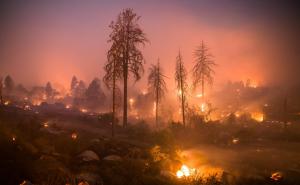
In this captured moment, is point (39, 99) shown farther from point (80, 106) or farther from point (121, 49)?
point (121, 49)

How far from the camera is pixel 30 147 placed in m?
13.2

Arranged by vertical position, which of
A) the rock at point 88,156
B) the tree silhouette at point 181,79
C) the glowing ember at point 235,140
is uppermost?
the tree silhouette at point 181,79

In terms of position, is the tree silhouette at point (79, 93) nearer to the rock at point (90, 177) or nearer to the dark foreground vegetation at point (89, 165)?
the dark foreground vegetation at point (89, 165)

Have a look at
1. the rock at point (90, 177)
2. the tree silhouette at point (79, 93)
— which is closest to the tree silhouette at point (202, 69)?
the rock at point (90, 177)

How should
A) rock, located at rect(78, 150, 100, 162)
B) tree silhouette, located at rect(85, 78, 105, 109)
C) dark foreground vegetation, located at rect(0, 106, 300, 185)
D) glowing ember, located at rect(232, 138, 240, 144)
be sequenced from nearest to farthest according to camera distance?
dark foreground vegetation, located at rect(0, 106, 300, 185) → rock, located at rect(78, 150, 100, 162) → glowing ember, located at rect(232, 138, 240, 144) → tree silhouette, located at rect(85, 78, 105, 109)

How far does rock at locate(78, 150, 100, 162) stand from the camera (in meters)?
14.4

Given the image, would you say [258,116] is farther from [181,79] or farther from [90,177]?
[90,177]

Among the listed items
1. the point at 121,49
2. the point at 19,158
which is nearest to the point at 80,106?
the point at 121,49

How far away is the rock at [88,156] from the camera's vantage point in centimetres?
1444

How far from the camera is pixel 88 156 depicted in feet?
48.2

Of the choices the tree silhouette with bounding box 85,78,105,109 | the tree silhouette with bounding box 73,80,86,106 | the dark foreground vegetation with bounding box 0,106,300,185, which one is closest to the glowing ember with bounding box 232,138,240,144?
the dark foreground vegetation with bounding box 0,106,300,185

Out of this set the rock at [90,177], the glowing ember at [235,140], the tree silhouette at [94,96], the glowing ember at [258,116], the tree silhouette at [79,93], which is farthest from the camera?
the tree silhouette at [79,93]

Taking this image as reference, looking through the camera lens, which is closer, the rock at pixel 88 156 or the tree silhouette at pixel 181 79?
the rock at pixel 88 156

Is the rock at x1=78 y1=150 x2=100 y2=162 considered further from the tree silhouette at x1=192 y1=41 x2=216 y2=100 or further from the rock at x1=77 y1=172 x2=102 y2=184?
the tree silhouette at x1=192 y1=41 x2=216 y2=100
